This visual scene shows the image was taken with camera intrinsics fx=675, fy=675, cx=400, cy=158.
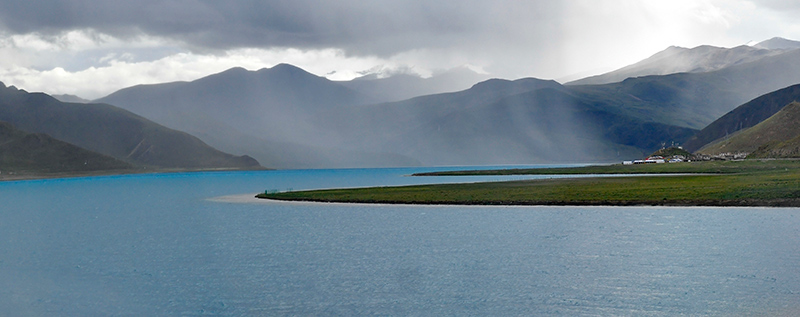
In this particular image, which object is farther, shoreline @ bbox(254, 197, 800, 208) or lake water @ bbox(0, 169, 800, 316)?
shoreline @ bbox(254, 197, 800, 208)

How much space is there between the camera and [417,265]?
34031 mm

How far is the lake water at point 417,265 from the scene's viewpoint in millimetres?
25609

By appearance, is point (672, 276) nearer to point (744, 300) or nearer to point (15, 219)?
point (744, 300)

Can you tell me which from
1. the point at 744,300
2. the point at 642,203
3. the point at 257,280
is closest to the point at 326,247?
the point at 257,280

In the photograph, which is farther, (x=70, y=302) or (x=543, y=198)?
(x=543, y=198)

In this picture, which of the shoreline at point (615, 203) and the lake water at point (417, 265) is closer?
the lake water at point (417, 265)

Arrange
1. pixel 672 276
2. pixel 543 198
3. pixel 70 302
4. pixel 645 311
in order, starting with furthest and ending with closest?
pixel 543 198, pixel 672 276, pixel 70 302, pixel 645 311

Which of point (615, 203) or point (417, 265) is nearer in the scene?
point (417, 265)

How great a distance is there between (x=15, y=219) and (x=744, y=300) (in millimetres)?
67181

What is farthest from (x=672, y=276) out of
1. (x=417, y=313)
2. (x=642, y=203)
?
(x=642, y=203)

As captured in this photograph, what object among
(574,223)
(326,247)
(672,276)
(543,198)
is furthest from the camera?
(543,198)

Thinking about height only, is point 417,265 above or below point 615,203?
below

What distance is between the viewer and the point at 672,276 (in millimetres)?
29953

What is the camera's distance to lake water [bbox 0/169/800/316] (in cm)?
2561
